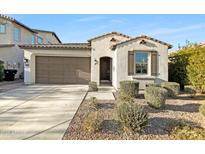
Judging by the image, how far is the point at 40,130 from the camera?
6547 mm

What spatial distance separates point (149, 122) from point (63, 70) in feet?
48.1

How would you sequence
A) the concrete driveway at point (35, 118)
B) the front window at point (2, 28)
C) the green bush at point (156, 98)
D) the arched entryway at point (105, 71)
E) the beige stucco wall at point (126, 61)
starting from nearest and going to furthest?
the concrete driveway at point (35, 118) → the green bush at point (156, 98) → the beige stucco wall at point (126, 61) → the arched entryway at point (105, 71) → the front window at point (2, 28)

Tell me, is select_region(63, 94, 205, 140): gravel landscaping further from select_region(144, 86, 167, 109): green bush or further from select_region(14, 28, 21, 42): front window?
select_region(14, 28, 21, 42): front window

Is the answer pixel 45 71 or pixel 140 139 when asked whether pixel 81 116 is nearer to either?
pixel 140 139

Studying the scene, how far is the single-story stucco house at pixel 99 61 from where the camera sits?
52.6 feet

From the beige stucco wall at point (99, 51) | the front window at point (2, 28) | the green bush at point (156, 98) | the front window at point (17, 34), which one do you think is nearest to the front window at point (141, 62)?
the beige stucco wall at point (99, 51)

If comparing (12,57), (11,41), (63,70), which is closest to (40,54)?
(63,70)

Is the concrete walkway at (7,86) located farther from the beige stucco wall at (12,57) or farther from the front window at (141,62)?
the front window at (141,62)

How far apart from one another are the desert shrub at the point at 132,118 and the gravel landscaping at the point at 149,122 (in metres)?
A: 0.20
